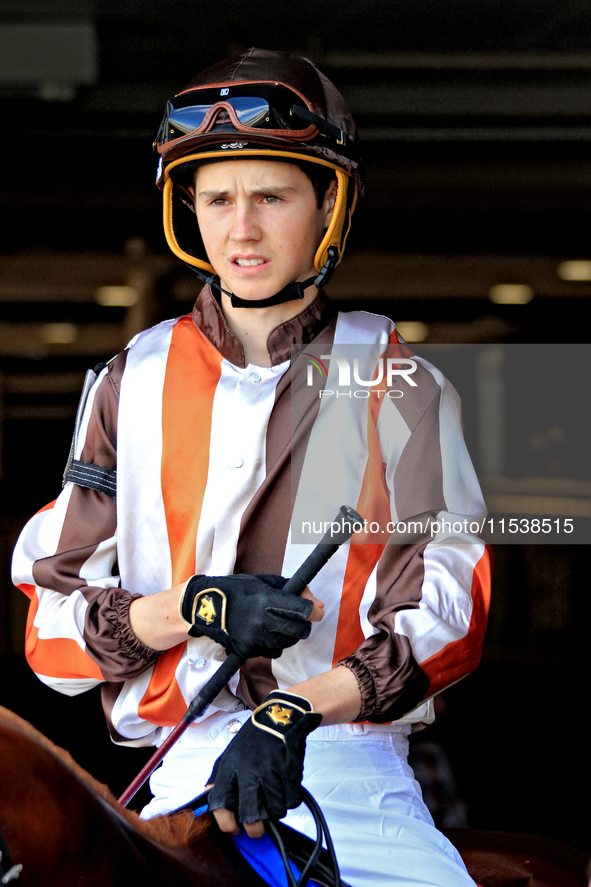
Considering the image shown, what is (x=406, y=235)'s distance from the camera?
4352 millimetres

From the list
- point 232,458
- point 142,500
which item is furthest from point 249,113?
point 142,500

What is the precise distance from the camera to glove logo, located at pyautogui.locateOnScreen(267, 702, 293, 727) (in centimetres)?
114

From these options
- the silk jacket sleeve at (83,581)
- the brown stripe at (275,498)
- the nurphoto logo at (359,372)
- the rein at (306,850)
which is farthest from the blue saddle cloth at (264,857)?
the nurphoto logo at (359,372)

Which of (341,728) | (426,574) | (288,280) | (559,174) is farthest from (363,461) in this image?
(559,174)

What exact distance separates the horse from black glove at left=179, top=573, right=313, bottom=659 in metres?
0.24

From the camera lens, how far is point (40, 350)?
434 cm

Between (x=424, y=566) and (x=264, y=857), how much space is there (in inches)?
19.8

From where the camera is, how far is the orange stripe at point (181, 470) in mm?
1489

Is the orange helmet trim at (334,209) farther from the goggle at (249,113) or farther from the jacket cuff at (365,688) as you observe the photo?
the jacket cuff at (365,688)

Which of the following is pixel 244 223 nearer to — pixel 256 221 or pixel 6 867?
pixel 256 221

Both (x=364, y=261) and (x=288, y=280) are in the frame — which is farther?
(x=364, y=261)

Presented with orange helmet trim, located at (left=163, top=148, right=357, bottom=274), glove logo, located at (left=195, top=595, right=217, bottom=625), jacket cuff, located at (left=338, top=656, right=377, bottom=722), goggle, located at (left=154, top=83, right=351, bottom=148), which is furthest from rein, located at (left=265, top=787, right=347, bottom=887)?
goggle, located at (left=154, top=83, right=351, bottom=148)

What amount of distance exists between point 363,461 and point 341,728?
46 centimetres

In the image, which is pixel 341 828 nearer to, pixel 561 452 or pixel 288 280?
pixel 288 280
